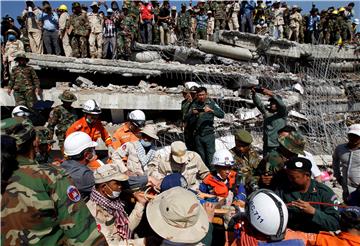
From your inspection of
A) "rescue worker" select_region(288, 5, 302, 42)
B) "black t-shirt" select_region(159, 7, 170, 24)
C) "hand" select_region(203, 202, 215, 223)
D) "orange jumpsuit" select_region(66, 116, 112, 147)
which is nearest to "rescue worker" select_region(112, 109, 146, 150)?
"orange jumpsuit" select_region(66, 116, 112, 147)

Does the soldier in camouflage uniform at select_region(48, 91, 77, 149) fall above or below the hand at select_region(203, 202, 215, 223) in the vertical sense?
above

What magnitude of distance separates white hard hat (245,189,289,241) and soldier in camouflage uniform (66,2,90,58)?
305 inches

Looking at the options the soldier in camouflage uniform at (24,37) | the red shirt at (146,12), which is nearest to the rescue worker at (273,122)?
the soldier in camouflage uniform at (24,37)

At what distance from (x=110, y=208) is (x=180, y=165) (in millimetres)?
1425

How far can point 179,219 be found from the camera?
2090 millimetres

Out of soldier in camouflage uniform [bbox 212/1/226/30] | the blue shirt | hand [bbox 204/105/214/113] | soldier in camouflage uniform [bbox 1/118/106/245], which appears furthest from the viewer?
soldier in camouflage uniform [bbox 212/1/226/30]

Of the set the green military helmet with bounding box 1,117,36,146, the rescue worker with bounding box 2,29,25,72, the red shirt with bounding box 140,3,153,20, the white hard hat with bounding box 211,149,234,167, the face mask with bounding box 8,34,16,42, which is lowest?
the white hard hat with bounding box 211,149,234,167

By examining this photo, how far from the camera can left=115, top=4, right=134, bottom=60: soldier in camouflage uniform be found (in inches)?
374

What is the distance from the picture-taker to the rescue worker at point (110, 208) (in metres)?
2.64

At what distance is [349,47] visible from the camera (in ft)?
46.8

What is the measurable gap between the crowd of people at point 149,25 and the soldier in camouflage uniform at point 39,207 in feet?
22.2

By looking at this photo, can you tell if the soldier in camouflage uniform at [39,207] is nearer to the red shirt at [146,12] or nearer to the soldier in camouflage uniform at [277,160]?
the soldier in camouflage uniform at [277,160]

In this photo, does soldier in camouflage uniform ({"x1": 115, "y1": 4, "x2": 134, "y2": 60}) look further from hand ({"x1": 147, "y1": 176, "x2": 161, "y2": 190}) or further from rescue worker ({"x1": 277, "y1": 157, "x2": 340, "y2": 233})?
rescue worker ({"x1": 277, "y1": 157, "x2": 340, "y2": 233})

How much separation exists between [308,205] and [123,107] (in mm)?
5672
